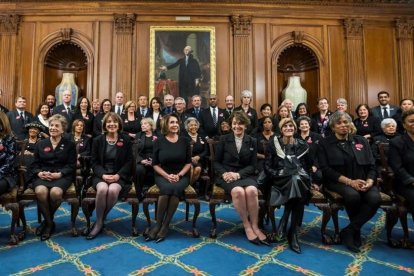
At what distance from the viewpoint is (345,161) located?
3105mm

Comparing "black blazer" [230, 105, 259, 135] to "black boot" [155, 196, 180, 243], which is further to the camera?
"black blazer" [230, 105, 259, 135]

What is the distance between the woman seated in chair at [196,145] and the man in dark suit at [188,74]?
2.52 meters

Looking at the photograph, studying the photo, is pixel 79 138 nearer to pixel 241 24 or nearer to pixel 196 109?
pixel 196 109

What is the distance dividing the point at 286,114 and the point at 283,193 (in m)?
2.52

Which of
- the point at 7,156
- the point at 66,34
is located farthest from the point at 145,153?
the point at 66,34

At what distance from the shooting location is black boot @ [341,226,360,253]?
2820 mm

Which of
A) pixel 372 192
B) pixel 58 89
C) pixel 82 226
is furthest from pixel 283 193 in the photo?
pixel 58 89

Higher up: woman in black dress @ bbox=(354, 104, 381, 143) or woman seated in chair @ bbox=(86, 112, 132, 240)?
woman in black dress @ bbox=(354, 104, 381, 143)

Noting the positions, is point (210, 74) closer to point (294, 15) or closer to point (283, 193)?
point (294, 15)

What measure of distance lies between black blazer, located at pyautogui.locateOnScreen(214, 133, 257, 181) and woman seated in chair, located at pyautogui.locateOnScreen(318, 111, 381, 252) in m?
0.78

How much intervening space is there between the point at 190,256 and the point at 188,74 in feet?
17.3

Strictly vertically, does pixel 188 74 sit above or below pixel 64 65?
below

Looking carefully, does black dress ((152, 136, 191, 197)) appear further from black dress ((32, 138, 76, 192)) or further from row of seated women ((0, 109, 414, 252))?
black dress ((32, 138, 76, 192))

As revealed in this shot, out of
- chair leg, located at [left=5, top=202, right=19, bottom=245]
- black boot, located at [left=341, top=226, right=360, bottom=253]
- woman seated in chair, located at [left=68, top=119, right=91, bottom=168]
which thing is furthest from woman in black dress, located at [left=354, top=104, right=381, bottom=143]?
chair leg, located at [left=5, top=202, right=19, bottom=245]
